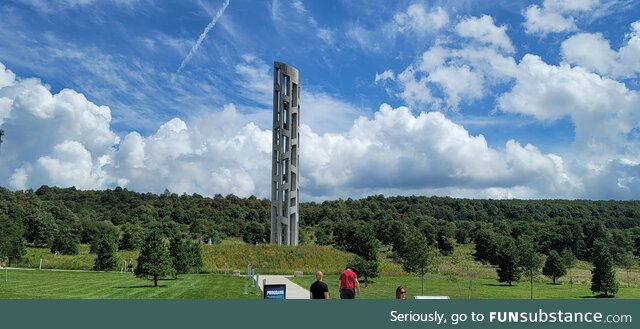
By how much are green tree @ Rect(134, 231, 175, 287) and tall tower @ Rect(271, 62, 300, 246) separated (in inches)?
1076

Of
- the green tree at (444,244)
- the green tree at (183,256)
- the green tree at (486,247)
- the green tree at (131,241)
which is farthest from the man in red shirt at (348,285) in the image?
the green tree at (444,244)

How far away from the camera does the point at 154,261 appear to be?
36469 mm

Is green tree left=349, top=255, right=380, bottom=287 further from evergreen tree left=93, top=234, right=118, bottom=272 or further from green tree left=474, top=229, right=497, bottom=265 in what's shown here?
green tree left=474, top=229, right=497, bottom=265

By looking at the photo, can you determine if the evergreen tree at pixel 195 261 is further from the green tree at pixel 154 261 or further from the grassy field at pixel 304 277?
the green tree at pixel 154 261

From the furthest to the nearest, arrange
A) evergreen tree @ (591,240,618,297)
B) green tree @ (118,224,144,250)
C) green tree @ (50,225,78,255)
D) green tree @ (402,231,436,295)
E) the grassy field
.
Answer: green tree @ (118,224,144,250), green tree @ (50,225,78,255), the grassy field, evergreen tree @ (591,240,618,297), green tree @ (402,231,436,295)

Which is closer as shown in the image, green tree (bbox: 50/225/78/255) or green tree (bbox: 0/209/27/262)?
green tree (bbox: 0/209/27/262)

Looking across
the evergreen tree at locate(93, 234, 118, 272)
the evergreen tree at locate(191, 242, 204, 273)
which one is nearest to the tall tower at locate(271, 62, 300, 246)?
the evergreen tree at locate(191, 242, 204, 273)

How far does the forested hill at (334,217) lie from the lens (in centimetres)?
9050

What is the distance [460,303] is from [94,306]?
9005mm

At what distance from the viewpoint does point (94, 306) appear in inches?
606

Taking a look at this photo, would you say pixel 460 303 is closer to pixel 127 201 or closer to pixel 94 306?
pixel 94 306

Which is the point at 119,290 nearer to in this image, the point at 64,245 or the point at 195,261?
the point at 195,261

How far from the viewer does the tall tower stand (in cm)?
6406

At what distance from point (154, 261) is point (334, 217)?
83588 millimetres
